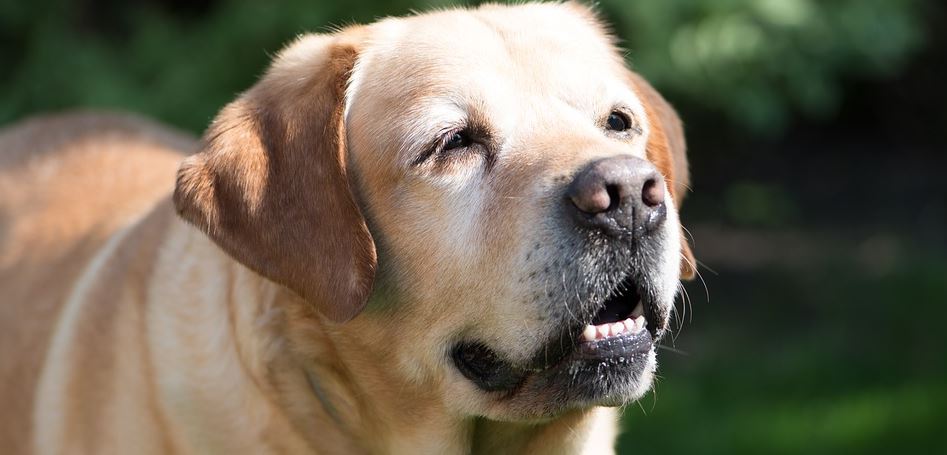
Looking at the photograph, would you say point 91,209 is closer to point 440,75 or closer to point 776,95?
point 440,75

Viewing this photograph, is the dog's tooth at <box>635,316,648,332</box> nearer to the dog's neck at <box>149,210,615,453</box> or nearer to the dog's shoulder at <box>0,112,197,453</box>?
the dog's neck at <box>149,210,615,453</box>

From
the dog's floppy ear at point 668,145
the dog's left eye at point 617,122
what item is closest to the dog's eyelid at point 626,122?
the dog's left eye at point 617,122

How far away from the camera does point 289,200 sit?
3234 millimetres

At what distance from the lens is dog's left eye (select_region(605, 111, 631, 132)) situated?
352cm

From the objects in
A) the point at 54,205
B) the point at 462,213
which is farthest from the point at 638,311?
the point at 54,205

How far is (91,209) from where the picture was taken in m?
4.54

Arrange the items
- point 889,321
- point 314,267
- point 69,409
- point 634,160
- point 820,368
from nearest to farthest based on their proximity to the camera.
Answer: point 634,160 → point 314,267 → point 69,409 → point 820,368 → point 889,321

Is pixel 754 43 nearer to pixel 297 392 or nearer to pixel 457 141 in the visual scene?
pixel 457 141

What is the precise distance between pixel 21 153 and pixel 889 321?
456 cm

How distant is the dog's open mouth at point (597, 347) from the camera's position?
3129 mm

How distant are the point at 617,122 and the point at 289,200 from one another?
94cm

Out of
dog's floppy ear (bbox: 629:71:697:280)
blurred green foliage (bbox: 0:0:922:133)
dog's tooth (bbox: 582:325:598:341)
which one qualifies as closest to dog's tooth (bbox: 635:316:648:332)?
dog's tooth (bbox: 582:325:598:341)

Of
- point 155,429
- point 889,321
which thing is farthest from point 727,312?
point 155,429

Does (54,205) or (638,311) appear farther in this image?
(54,205)
